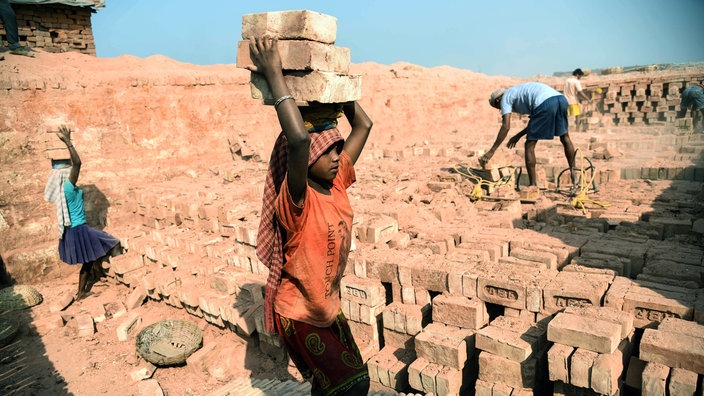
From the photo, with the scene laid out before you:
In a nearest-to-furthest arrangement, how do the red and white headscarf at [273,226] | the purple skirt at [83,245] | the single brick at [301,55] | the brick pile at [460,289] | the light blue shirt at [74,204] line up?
the single brick at [301,55], the red and white headscarf at [273,226], the brick pile at [460,289], the light blue shirt at [74,204], the purple skirt at [83,245]

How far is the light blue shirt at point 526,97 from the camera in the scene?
664 cm

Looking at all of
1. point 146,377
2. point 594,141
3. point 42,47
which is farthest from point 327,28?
point 42,47

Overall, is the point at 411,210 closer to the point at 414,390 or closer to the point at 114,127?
the point at 414,390

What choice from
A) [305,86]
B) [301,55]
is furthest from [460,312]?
[301,55]

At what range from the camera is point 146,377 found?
4.50m

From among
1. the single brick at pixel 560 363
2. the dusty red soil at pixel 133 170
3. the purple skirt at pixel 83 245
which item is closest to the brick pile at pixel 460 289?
the single brick at pixel 560 363

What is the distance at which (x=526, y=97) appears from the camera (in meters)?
6.78

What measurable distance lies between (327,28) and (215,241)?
4.75 m

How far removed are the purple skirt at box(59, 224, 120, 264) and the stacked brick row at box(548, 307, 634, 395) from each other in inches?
232

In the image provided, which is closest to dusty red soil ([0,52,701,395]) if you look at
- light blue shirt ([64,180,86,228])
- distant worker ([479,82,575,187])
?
distant worker ([479,82,575,187])

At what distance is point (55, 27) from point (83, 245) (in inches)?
417

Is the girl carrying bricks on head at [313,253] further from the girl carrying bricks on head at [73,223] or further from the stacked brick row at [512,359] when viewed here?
the girl carrying bricks on head at [73,223]

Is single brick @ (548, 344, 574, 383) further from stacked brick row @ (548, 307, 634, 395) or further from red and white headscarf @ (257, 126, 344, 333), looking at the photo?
red and white headscarf @ (257, 126, 344, 333)

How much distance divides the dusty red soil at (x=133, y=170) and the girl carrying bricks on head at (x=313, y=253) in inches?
97.7
